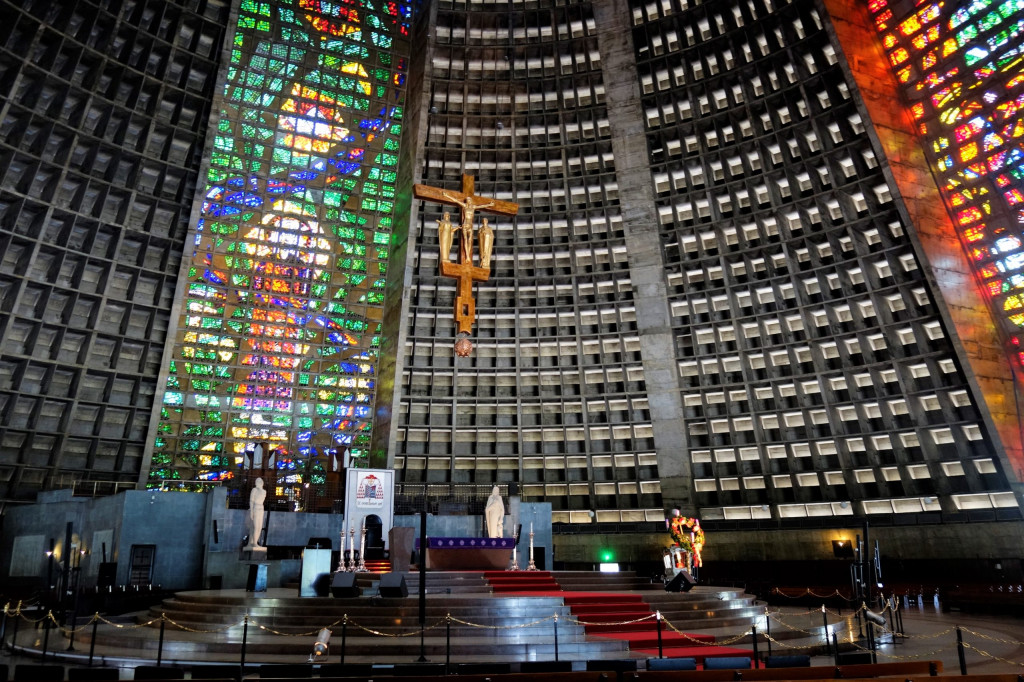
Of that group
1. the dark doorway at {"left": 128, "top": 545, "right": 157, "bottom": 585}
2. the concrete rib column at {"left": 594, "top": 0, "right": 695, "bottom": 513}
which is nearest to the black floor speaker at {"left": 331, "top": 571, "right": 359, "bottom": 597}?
the dark doorway at {"left": 128, "top": 545, "right": 157, "bottom": 585}

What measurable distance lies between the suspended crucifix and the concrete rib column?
1104cm

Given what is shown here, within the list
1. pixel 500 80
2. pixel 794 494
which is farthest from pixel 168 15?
pixel 794 494

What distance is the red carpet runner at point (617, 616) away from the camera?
11.2m

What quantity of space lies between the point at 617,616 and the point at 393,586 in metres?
4.21

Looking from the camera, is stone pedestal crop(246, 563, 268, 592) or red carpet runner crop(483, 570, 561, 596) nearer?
Answer: stone pedestal crop(246, 563, 268, 592)

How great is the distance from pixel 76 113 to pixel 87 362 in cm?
871

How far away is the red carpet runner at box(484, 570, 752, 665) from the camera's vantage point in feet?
36.7

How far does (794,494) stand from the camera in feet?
84.8

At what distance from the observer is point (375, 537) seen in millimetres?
23266

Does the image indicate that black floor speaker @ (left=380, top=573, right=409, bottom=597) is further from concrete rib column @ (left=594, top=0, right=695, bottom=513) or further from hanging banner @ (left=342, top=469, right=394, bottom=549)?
concrete rib column @ (left=594, top=0, right=695, bottom=513)

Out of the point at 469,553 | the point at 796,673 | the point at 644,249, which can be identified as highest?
the point at 644,249

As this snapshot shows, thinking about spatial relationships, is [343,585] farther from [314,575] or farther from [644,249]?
[644,249]

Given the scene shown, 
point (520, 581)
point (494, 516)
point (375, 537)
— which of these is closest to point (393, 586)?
point (520, 581)

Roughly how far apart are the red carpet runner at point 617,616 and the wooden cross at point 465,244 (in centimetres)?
590
